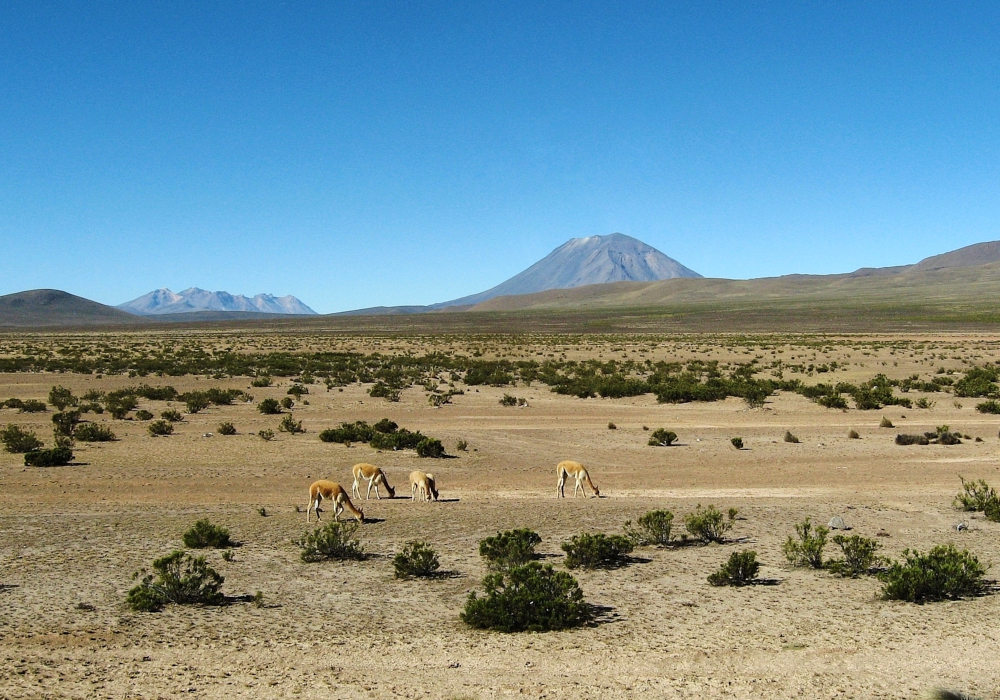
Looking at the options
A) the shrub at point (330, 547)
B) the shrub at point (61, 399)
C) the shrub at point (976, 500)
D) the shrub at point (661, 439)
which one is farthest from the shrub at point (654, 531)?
the shrub at point (61, 399)

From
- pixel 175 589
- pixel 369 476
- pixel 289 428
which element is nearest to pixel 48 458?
pixel 289 428

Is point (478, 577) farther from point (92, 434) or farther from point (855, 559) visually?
point (92, 434)

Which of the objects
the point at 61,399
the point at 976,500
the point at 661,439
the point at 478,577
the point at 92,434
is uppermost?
the point at 61,399

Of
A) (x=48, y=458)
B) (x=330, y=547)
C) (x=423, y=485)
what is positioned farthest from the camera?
(x=48, y=458)

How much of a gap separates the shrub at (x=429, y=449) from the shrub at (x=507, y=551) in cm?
982

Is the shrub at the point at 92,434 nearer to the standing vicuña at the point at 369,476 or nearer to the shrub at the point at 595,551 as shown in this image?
the standing vicuña at the point at 369,476

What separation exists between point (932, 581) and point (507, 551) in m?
5.09

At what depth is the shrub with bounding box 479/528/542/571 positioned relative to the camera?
1020 centimetres

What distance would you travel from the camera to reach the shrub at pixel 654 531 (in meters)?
11.7

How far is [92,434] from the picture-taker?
72.3 feet

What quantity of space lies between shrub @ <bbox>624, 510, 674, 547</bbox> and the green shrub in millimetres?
1941

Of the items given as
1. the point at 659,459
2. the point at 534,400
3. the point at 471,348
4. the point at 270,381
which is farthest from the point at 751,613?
the point at 471,348

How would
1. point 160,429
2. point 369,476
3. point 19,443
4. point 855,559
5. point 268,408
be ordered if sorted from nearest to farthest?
point 855,559 → point 369,476 → point 19,443 → point 160,429 → point 268,408

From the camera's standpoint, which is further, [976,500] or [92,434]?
[92,434]
